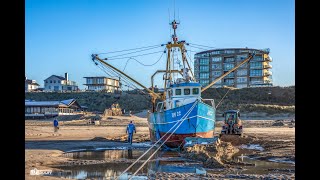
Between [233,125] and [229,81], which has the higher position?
[229,81]

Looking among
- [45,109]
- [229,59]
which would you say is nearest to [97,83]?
[229,59]

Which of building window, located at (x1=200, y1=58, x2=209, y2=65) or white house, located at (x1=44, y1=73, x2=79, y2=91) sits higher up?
building window, located at (x1=200, y1=58, x2=209, y2=65)

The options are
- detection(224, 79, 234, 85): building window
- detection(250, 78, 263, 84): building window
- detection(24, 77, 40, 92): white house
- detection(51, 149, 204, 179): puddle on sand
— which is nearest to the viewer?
detection(51, 149, 204, 179): puddle on sand

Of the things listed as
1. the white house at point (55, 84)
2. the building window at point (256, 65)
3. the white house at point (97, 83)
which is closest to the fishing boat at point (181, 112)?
the building window at point (256, 65)

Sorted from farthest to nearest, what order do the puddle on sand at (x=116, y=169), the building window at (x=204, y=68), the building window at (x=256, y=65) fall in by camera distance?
the building window at (x=204, y=68), the building window at (x=256, y=65), the puddle on sand at (x=116, y=169)

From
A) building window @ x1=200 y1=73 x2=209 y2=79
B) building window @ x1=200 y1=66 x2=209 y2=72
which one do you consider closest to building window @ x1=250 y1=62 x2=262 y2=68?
building window @ x1=200 y1=66 x2=209 y2=72

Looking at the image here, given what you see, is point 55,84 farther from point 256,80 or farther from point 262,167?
point 262,167

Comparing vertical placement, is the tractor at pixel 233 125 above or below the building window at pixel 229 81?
below

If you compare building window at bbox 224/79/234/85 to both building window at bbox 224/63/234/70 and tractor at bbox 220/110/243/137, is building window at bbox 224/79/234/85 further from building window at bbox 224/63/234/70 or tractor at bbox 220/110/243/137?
tractor at bbox 220/110/243/137

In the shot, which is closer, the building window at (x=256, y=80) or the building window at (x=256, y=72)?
the building window at (x=256, y=72)

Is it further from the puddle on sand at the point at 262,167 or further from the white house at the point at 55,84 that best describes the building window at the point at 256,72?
the puddle on sand at the point at 262,167

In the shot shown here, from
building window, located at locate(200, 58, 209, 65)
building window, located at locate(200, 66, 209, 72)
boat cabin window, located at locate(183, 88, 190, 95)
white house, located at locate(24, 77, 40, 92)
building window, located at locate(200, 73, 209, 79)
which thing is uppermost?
building window, located at locate(200, 58, 209, 65)
